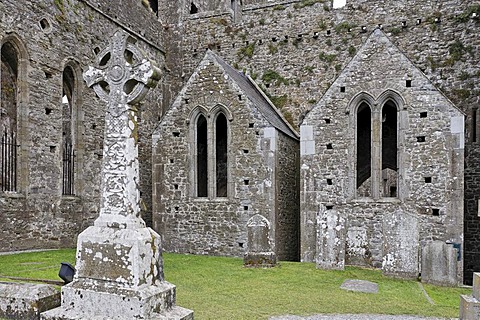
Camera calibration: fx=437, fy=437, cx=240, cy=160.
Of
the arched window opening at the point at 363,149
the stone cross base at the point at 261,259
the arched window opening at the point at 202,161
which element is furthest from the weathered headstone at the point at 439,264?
the arched window opening at the point at 202,161

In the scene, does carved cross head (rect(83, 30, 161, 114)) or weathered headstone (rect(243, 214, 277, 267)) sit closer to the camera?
carved cross head (rect(83, 30, 161, 114))

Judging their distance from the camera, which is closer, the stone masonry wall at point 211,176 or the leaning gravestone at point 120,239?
the leaning gravestone at point 120,239

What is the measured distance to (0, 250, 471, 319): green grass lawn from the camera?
6.70 m

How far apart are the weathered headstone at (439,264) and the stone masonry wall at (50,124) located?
10519 mm

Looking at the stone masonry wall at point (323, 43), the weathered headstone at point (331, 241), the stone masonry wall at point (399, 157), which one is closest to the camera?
the weathered headstone at point (331, 241)

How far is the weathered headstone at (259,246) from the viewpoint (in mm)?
10844

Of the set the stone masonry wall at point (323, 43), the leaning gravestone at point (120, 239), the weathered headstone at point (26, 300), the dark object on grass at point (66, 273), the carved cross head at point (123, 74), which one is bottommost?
the weathered headstone at point (26, 300)

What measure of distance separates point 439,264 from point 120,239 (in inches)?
279

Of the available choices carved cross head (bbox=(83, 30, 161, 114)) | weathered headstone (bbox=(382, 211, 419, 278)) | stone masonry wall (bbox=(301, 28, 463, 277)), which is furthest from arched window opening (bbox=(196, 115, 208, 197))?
carved cross head (bbox=(83, 30, 161, 114))

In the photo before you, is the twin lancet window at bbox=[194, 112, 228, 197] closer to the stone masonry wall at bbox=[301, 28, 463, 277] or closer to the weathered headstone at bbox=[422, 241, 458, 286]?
the stone masonry wall at bbox=[301, 28, 463, 277]

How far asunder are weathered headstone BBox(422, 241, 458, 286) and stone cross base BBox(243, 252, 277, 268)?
348cm

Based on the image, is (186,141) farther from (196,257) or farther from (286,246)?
(286,246)

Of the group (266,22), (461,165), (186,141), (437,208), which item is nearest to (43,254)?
(186,141)

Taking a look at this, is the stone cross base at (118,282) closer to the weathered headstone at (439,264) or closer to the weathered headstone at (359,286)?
the weathered headstone at (359,286)
